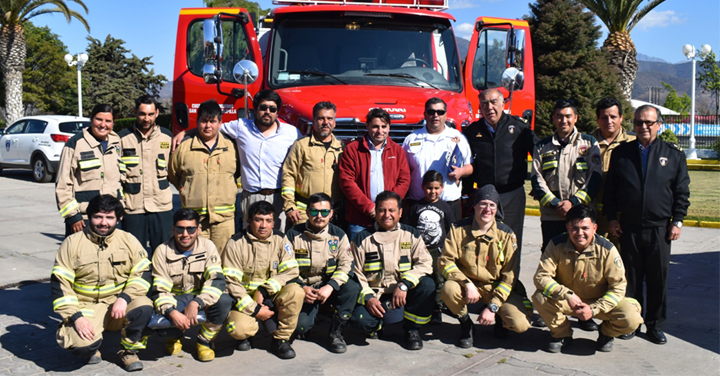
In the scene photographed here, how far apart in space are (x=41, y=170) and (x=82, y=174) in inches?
494

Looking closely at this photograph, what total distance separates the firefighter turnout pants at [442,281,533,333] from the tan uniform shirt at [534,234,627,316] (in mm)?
214

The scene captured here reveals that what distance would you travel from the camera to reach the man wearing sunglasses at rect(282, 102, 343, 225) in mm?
5676

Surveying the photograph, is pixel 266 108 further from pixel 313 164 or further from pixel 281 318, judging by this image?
pixel 281 318

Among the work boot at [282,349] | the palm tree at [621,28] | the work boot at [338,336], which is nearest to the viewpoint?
the work boot at [282,349]

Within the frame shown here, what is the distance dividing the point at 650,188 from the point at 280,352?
3.09 m

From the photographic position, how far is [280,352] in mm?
4859

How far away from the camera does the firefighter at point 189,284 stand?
4758 mm

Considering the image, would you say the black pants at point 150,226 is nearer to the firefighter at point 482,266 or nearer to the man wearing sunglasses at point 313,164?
the man wearing sunglasses at point 313,164

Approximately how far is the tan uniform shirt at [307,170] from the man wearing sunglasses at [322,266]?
1.14 feet

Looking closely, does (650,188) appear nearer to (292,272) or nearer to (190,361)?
(292,272)

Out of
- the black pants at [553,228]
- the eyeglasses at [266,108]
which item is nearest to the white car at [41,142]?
the eyeglasses at [266,108]

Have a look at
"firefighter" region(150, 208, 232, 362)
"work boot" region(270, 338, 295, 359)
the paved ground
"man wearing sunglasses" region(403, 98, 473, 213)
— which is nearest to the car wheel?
the paved ground

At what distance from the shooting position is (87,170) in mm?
5383

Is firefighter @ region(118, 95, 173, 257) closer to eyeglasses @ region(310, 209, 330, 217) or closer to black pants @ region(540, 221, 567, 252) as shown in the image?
eyeglasses @ region(310, 209, 330, 217)
